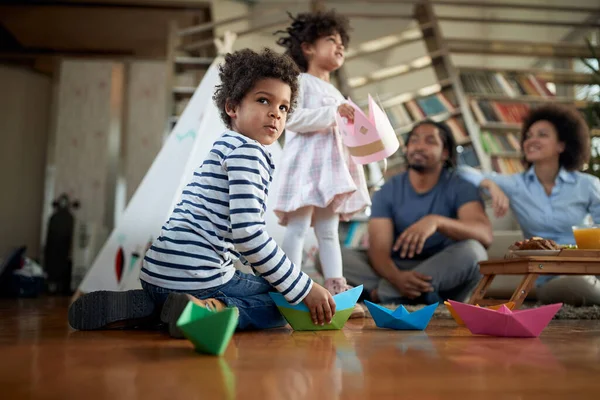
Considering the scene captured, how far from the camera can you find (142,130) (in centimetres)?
493

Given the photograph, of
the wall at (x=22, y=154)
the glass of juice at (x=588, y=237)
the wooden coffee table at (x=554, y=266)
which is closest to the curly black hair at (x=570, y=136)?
the glass of juice at (x=588, y=237)

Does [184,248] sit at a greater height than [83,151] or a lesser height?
lesser

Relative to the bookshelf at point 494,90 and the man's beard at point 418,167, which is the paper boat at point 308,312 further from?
the bookshelf at point 494,90

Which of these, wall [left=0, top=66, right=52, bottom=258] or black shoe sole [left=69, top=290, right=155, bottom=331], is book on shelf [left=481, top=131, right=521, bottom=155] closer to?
black shoe sole [left=69, top=290, right=155, bottom=331]

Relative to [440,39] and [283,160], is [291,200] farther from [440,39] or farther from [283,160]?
[440,39]

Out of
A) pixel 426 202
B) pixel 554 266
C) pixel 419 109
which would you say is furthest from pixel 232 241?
pixel 419 109

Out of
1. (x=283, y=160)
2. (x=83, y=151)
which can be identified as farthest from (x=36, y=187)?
(x=283, y=160)

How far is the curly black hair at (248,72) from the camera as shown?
50.1 inches

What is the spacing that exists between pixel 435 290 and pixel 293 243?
672 mm

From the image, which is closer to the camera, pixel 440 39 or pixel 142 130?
pixel 440 39

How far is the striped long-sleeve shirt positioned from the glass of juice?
2.86 ft

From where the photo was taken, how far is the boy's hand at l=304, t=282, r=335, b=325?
3.83 feet

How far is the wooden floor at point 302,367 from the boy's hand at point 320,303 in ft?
0.16

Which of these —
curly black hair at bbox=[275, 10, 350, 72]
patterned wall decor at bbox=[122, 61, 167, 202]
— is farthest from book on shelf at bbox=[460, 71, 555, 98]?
curly black hair at bbox=[275, 10, 350, 72]
